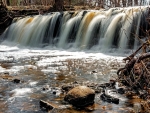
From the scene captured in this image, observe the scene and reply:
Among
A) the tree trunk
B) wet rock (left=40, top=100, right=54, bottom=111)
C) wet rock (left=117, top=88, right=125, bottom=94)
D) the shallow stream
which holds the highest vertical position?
the tree trunk

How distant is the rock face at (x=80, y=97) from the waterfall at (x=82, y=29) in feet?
20.7

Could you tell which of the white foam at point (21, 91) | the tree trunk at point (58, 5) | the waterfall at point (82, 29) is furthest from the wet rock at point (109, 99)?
the tree trunk at point (58, 5)

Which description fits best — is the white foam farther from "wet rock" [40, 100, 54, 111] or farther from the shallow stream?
"wet rock" [40, 100, 54, 111]

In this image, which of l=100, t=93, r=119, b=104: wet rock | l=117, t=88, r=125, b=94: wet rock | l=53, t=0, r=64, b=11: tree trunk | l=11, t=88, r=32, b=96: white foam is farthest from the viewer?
l=53, t=0, r=64, b=11: tree trunk

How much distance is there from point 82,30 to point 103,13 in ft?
4.33

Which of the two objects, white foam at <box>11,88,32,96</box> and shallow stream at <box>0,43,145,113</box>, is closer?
shallow stream at <box>0,43,145,113</box>

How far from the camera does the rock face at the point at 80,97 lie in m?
5.04

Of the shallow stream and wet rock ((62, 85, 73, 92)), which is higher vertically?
wet rock ((62, 85, 73, 92))

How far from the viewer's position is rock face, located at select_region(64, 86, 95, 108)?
5.04m

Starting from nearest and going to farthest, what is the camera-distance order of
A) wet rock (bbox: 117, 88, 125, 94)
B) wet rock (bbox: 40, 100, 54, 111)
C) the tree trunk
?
wet rock (bbox: 40, 100, 54, 111) < wet rock (bbox: 117, 88, 125, 94) < the tree trunk

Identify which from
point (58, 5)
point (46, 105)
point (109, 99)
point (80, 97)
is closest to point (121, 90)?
point (109, 99)

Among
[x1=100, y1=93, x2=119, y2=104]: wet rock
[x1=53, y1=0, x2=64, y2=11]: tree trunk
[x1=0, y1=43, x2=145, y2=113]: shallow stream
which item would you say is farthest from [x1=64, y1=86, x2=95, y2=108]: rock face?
[x1=53, y1=0, x2=64, y2=11]: tree trunk

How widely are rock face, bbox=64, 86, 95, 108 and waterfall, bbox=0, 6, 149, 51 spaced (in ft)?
20.7

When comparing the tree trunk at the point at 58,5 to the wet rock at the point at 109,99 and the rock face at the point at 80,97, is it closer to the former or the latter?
the wet rock at the point at 109,99
